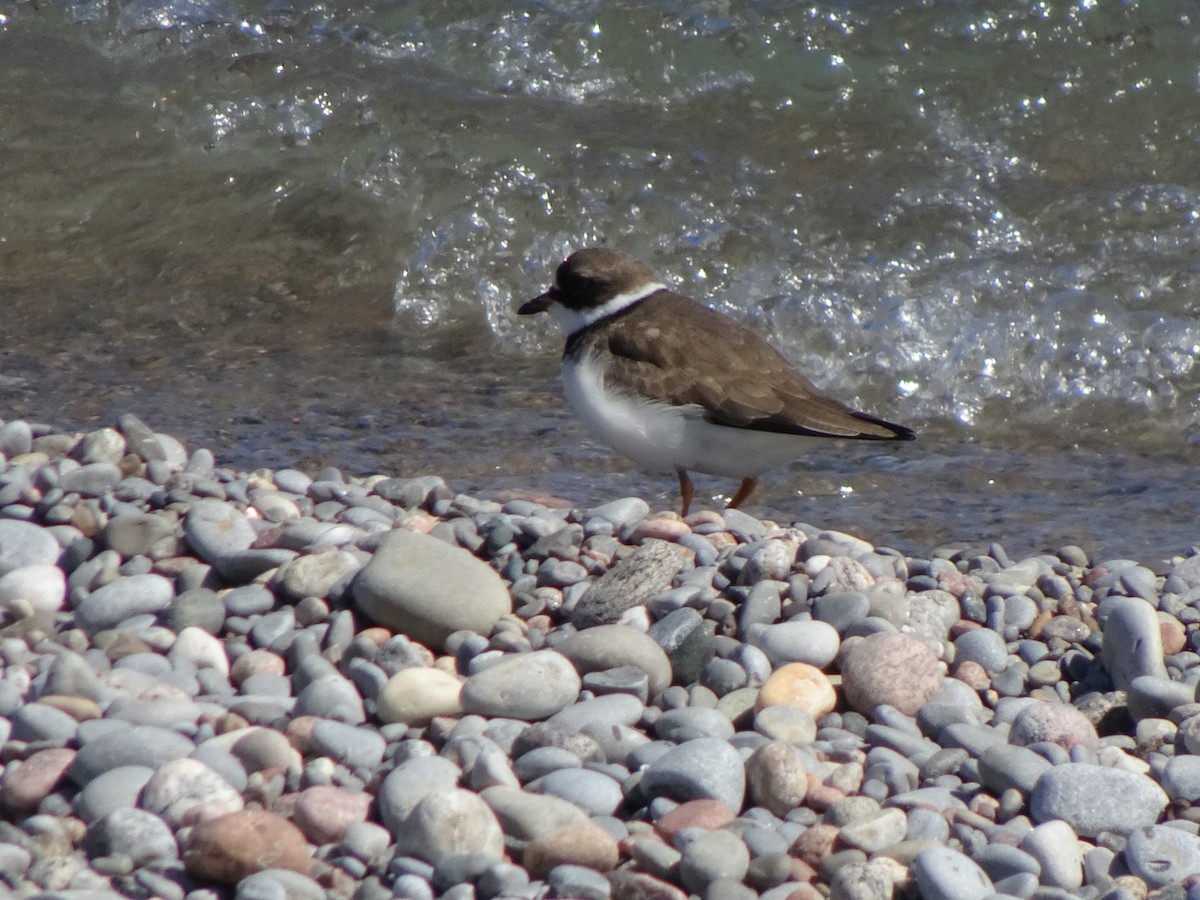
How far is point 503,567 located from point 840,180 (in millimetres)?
5876

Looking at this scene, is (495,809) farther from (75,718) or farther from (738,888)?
(75,718)

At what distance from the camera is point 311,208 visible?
30.9 ft

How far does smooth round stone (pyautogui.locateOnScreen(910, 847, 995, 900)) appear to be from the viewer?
273cm

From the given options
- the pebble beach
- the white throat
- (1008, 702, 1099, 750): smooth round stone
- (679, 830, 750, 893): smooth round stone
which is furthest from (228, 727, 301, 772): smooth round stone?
the white throat

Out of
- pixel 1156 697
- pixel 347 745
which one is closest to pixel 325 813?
pixel 347 745

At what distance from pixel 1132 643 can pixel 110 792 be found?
2.47m

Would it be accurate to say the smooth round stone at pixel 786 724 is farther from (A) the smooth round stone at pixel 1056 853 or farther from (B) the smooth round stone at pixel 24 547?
(B) the smooth round stone at pixel 24 547

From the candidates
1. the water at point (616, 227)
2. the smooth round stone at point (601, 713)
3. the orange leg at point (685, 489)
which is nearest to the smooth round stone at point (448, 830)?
the smooth round stone at point (601, 713)

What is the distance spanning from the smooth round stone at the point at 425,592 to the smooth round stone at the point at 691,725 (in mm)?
602

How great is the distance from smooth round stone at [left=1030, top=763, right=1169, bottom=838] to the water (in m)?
2.60

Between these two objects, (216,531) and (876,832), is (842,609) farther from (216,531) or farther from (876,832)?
(216,531)

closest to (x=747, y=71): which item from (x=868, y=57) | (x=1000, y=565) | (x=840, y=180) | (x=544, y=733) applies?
(x=868, y=57)

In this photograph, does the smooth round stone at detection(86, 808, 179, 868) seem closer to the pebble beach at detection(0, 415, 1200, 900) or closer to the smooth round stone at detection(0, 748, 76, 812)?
the pebble beach at detection(0, 415, 1200, 900)

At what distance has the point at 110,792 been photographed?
2.87m
